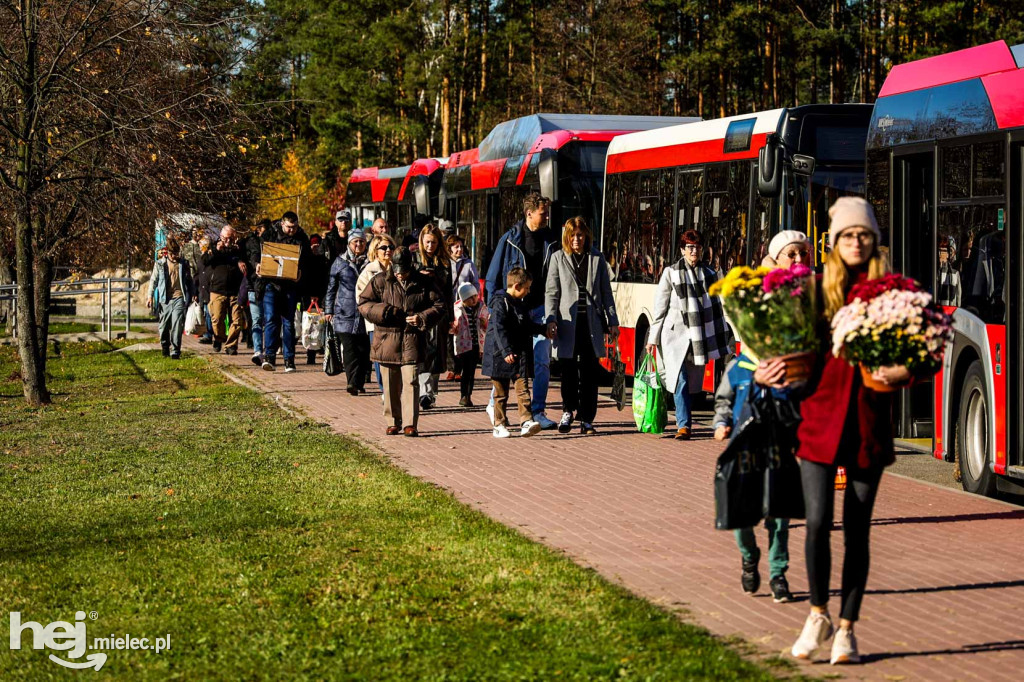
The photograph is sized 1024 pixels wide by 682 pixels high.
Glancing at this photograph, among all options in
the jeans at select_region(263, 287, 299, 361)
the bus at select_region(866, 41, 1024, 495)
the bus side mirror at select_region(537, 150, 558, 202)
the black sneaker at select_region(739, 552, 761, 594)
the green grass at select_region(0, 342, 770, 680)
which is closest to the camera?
the green grass at select_region(0, 342, 770, 680)

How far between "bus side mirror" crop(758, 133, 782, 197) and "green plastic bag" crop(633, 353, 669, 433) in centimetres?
198

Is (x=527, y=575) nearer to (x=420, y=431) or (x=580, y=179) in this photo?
(x=420, y=431)

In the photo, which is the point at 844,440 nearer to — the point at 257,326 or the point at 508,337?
the point at 508,337

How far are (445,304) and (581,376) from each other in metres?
1.39

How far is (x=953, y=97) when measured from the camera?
37.0ft

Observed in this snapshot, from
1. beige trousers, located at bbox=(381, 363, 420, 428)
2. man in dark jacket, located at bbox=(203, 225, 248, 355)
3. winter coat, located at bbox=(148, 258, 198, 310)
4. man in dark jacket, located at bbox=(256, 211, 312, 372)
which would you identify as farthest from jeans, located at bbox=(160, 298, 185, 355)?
beige trousers, located at bbox=(381, 363, 420, 428)

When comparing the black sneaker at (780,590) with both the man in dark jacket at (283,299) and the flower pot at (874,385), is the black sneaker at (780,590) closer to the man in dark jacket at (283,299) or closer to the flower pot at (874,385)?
the flower pot at (874,385)

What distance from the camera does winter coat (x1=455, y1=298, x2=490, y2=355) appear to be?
1616 cm

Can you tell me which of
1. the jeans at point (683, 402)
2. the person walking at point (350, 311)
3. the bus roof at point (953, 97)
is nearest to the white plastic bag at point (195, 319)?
the person walking at point (350, 311)

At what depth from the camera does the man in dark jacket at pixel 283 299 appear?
20.5m

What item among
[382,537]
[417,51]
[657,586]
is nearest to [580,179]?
[382,537]

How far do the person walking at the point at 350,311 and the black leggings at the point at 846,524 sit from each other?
431 inches

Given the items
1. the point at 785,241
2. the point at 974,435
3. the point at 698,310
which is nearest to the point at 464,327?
the point at 698,310

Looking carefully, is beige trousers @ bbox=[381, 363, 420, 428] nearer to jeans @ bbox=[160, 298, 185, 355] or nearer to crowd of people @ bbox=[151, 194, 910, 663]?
crowd of people @ bbox=[151, 194, 910, 663]
